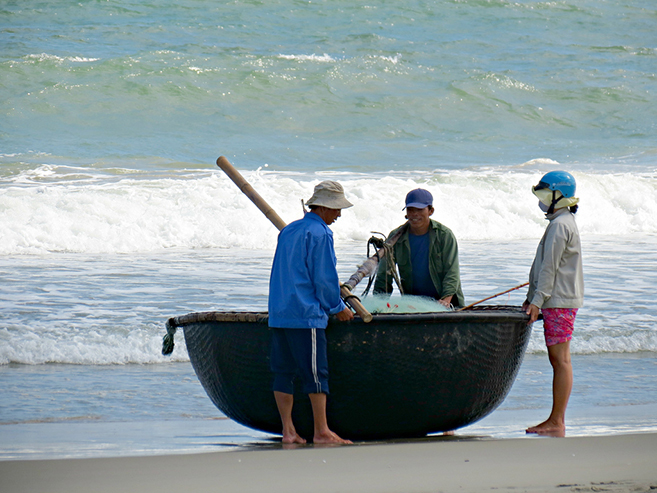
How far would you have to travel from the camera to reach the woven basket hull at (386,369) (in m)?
3.77

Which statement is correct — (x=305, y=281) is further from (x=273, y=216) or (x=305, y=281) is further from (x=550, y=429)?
(x=550, y=429)

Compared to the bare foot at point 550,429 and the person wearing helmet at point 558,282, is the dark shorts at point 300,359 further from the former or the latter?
the bare foot at point 550,429

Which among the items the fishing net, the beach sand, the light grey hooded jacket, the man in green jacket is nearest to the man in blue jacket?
the beach sand

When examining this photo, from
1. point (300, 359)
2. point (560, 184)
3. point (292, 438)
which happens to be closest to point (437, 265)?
point (560, 184)

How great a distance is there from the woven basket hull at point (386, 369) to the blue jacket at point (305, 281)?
13 centimetres

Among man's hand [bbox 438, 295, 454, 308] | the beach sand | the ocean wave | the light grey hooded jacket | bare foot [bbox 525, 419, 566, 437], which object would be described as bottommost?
bare foot [bbox 525, 419, 566, 437]

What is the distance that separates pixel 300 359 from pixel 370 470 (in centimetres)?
65

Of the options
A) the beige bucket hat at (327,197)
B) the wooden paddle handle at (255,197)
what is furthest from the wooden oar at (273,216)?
the beige bucket hat at (327,197)

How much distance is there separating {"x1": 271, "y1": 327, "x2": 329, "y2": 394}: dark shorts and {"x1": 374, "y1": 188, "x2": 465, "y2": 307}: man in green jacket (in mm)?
862

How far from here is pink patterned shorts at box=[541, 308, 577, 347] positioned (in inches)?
165

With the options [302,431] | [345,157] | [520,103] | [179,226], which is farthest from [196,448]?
[520,103]

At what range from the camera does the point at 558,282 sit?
418 cm

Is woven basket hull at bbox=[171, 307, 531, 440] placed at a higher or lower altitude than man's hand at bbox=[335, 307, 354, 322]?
lower

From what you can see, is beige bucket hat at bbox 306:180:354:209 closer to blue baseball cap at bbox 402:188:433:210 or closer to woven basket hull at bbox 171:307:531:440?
woven basket hull at bbox 171:307:531:440
